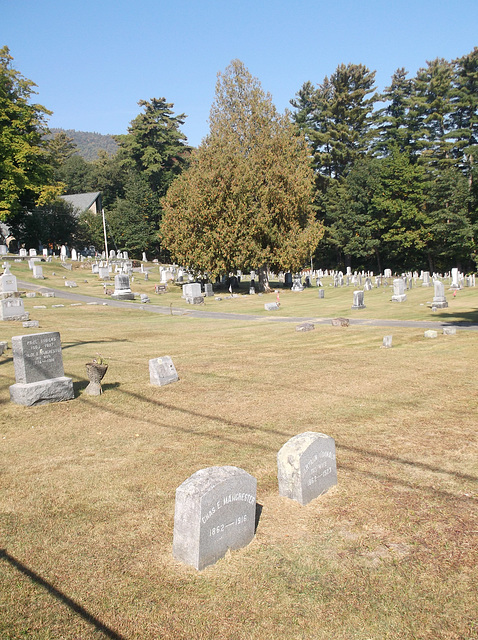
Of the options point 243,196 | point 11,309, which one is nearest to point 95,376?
point 11,309

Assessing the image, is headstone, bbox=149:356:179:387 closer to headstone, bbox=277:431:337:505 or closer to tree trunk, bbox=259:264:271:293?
headstone, bbox=277:431:337:505

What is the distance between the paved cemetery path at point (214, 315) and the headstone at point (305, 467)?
46.3 ft

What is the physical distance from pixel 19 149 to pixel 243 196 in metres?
25.6

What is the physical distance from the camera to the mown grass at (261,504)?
14.6 ft

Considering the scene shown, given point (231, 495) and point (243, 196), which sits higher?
point (243, 196)

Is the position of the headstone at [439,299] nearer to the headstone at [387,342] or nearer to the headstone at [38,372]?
the headstone at [387,342]

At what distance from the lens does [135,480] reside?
7.08m

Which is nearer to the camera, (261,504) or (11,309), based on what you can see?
(261,504)

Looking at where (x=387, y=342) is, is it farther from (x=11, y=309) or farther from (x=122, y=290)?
(x=122, y=290)

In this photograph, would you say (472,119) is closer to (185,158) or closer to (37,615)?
(185,158)

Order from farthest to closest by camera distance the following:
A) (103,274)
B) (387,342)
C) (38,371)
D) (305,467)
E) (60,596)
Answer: (103,274)
(387,342)
(38,371)
(305,467)
(60,596)

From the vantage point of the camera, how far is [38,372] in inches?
413

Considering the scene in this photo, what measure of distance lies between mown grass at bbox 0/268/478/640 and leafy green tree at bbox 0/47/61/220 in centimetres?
4329

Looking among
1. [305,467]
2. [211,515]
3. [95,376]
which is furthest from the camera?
[95,376]
